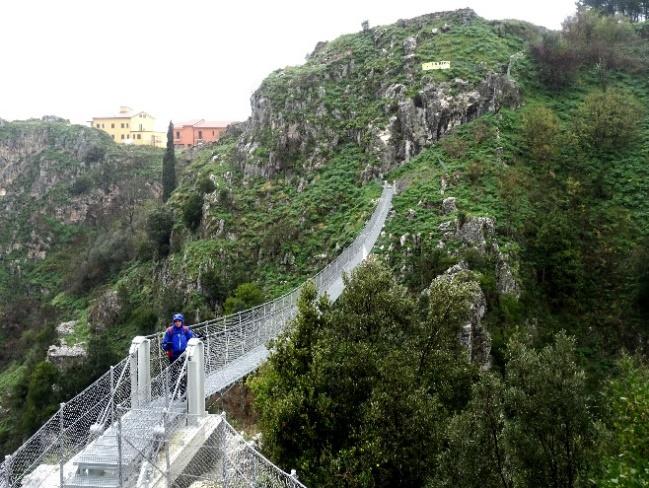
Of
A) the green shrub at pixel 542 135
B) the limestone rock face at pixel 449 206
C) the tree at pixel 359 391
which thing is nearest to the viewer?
the tree at pixel 359 391

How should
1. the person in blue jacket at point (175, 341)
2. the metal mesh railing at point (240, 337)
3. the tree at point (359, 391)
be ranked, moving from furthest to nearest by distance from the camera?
1. the metal mesh railing at point (240, 337)
2. the tree at point (359, 391)
3. the person in blue jacket at point (175, 341)

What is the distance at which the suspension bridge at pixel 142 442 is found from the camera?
570 centimetres

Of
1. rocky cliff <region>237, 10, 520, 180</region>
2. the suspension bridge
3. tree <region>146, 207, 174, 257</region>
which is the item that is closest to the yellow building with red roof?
rocky cliff <region>237, 10, 520, 180</region>

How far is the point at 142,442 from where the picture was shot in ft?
19.7

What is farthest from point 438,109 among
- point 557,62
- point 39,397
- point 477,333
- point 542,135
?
point 39,397

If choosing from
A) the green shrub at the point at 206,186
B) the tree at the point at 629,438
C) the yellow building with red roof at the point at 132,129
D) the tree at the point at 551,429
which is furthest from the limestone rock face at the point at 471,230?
the yellow building with red roof at the point at 132,129

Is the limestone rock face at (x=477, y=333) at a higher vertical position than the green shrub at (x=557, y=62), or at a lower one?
lower

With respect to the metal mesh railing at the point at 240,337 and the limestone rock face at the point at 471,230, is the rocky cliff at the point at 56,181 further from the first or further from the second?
the metal mesh railing at the point at 240,337

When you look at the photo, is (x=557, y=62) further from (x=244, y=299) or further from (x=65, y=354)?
(x=65, y=354)

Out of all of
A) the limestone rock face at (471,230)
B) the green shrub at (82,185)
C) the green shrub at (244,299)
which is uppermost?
the limestone rock face at (471,230)

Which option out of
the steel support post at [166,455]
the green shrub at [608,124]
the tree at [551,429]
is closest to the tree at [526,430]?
the tree at [551,429]

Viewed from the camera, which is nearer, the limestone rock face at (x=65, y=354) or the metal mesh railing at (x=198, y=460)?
the metal mesh railing at (x=198, y=460)

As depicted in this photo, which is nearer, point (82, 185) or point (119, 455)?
point (119, 455)

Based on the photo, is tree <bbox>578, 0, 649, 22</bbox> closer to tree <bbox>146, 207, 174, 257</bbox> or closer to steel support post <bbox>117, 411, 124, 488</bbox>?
tree <bbox>146, 207, 174, 257</bbox>
